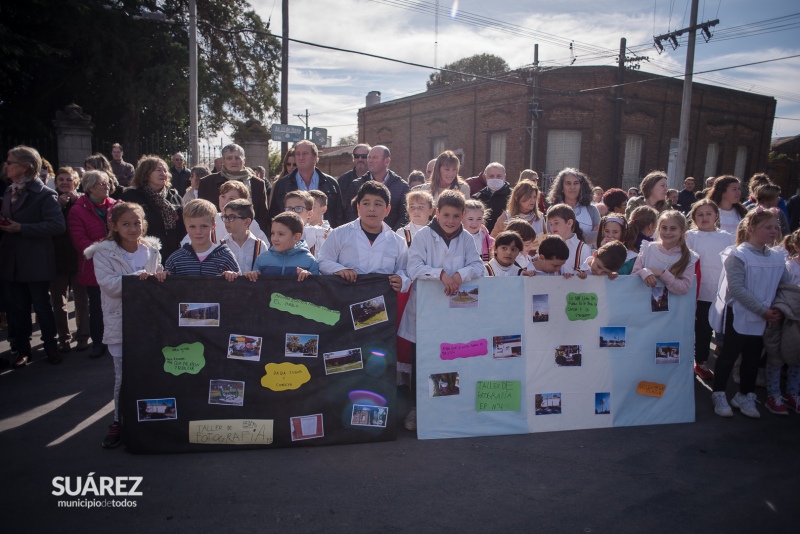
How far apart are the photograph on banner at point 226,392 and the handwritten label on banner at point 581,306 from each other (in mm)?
2572

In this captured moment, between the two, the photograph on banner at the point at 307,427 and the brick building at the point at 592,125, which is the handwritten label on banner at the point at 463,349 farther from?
the brick building at the point at 592,125

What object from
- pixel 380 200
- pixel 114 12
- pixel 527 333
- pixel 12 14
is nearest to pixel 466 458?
pixel 527 333

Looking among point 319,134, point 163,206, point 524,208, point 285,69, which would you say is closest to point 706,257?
point 524,208

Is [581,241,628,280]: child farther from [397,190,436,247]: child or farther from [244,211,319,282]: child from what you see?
[244,211,319,282]: child

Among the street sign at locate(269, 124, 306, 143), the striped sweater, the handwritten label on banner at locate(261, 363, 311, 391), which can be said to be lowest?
the handwritten label on banner at locate(261, 363, 311, 391)

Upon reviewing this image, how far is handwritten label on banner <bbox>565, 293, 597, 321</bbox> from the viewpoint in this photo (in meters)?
4.02

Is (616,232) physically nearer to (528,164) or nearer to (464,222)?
(464,222)

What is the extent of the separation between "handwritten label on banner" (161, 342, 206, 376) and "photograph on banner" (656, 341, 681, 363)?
3595 millimetres

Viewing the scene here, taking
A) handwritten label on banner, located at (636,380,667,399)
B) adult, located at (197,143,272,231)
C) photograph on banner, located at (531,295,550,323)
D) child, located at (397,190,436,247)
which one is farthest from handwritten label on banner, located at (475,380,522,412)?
adult, located at (197,143,272,231)

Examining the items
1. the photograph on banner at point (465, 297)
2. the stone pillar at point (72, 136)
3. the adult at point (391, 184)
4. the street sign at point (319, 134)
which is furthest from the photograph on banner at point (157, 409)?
the street sign at point (319, 134)

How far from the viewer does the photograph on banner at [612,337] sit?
13.4 ft

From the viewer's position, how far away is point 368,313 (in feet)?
12.3

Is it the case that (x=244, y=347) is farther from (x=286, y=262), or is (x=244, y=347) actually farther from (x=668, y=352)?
(x=668, y=352)

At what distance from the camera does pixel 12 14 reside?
14.2m
